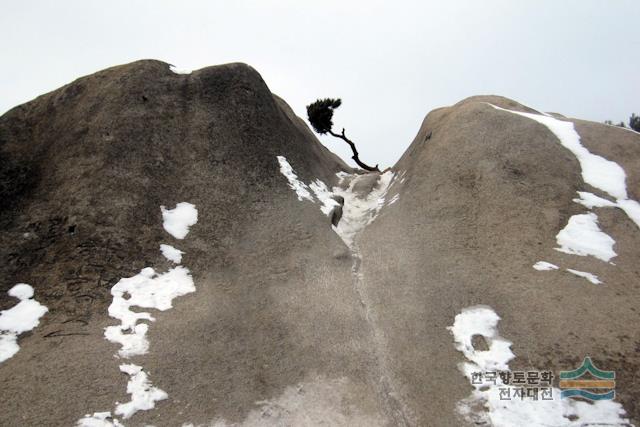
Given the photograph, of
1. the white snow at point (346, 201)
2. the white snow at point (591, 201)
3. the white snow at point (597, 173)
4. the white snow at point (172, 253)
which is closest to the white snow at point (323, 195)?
the white snow at point (346, 201)

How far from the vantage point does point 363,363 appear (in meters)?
11.2

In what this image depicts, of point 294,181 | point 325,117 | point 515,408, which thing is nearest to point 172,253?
point 294,181

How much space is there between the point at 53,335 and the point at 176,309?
2912 mm

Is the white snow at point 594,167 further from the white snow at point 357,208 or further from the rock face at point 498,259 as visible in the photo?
the white snow at point 357,208

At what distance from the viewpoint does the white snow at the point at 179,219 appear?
15.0 metres

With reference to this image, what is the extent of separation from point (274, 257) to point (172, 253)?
10.4 ft

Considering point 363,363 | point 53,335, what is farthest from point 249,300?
point 53,335

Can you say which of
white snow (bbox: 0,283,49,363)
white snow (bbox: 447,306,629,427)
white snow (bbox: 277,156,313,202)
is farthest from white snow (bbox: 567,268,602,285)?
white snow (bbox: 0,283,49,363)

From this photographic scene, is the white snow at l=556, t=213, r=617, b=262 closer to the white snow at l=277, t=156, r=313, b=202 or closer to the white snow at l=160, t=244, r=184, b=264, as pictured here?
the white snow at l=277, t=156, r=313, b=202

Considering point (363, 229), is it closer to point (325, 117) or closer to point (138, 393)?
point (138, 393)

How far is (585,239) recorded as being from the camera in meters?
13.9

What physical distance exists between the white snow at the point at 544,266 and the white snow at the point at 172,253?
10.5 metres

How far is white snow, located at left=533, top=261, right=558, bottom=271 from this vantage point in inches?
513

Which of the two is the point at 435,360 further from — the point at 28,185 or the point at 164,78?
the point at 164,78
